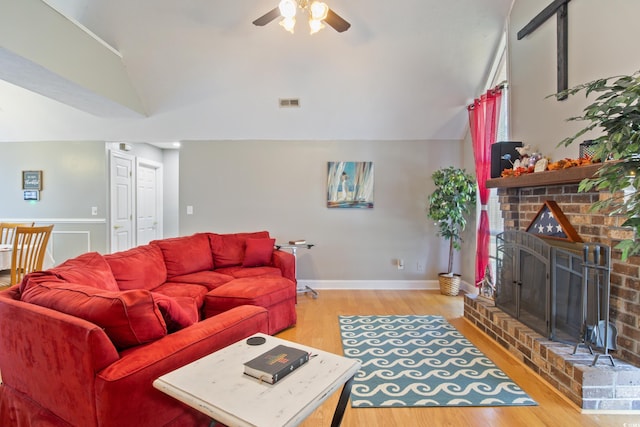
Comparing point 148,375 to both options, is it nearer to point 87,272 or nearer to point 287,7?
point 87,272

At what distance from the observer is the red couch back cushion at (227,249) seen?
3820 mm

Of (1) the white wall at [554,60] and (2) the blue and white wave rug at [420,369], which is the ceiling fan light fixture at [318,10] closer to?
(1) the white wall at [554,60]

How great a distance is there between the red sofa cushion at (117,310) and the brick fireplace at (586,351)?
239cm

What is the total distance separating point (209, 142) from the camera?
454 cm

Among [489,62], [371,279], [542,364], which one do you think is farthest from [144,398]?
[489,62]

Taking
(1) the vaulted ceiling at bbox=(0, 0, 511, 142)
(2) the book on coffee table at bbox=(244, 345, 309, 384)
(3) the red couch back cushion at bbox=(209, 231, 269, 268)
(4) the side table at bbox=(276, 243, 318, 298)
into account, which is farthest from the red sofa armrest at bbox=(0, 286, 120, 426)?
(4) the side table at bbox=(276, 243, 318, 298)

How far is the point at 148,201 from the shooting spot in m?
5.89

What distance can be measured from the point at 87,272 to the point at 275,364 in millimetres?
1669

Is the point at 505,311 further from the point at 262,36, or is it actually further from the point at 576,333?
the point at 262,36

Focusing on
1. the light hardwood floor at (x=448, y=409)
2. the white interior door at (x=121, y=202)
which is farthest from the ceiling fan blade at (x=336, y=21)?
the white interior door at (x=121, y=202)

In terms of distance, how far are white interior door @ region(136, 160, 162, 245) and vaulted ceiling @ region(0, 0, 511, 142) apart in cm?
122

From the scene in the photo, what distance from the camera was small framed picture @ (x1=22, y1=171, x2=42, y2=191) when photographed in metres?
4.64

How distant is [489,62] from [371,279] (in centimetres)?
306

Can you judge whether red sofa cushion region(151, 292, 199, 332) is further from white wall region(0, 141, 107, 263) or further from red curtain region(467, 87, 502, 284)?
white wall region(0, 141, 107, 263)
